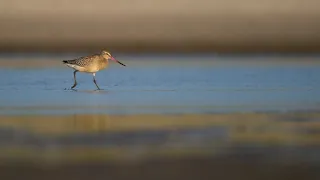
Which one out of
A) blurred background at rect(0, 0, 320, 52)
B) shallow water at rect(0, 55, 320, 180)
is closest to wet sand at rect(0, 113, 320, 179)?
shallow water at rect(0, 55, 320, 180)

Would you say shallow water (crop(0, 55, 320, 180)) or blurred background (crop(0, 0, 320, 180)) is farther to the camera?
blurred background (crop(0, 0, 320, 180))

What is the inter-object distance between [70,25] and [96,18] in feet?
8.12

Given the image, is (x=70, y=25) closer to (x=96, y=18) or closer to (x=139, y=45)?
(x=96, y=18)

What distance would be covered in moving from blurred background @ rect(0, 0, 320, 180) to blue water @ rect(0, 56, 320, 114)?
0.03 meters

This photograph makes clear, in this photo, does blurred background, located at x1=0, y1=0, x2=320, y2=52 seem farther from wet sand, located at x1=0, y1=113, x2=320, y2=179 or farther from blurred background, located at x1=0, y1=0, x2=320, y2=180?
wet sand, located at x1=0, y1=113, x2=320, y2=179

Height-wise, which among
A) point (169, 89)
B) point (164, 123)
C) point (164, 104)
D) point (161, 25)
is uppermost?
point (161, 25)

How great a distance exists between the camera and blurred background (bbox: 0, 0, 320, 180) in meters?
8.27

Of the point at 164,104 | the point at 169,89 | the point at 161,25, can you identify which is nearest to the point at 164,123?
the point at 164,104

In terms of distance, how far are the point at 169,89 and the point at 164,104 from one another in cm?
231

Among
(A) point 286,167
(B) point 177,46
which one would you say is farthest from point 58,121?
(B) point 177,46

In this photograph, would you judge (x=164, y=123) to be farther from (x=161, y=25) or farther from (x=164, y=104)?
(x=161, y=25)

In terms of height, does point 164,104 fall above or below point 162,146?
above

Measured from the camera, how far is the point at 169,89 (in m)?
15.4

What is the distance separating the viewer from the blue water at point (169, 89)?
502 inches
